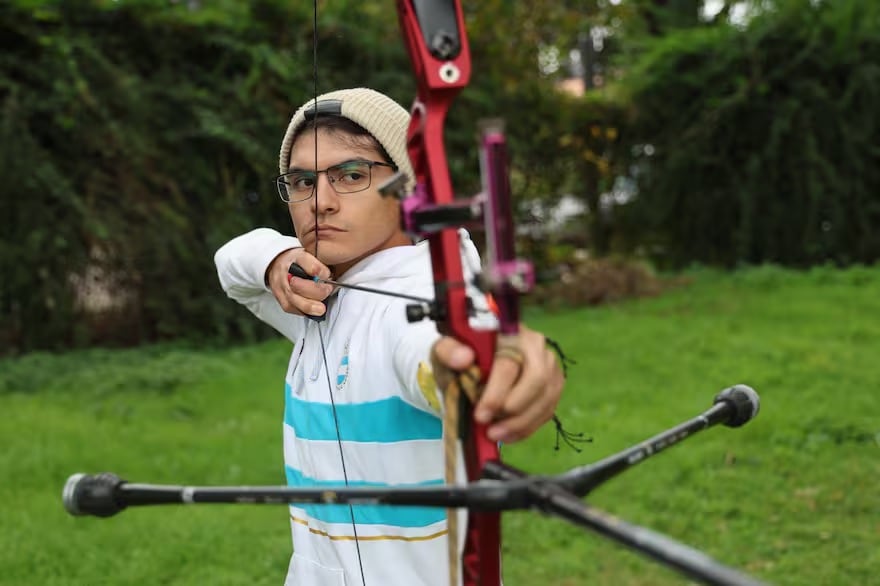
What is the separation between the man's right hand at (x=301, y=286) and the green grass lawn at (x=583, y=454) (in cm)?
76

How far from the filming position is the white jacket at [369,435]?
4.68 feet

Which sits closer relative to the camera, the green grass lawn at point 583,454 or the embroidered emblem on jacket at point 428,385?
the embroidered emblem on jacket at point 428,385

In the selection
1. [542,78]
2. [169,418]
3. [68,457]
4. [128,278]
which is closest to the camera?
[68,457]

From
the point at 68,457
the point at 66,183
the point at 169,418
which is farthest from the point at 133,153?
the point at 68,457

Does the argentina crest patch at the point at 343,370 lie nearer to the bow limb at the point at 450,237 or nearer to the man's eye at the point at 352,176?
the man's eye at the point at 352,176

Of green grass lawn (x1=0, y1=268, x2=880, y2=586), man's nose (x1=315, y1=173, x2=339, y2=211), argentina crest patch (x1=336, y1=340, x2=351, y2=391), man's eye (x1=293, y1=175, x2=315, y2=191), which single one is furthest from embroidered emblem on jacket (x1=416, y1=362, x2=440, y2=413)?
green grass lawn (x1=0, y1=268, x2=880, y2=586)

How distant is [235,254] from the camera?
1.83 m

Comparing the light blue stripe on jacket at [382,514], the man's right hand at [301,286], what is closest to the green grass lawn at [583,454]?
the light blue stripe on jacket at [382,514]

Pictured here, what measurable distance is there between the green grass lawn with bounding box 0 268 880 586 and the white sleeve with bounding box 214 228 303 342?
69 cm

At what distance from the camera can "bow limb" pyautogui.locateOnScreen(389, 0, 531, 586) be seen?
1015mm

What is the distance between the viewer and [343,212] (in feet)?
5.12

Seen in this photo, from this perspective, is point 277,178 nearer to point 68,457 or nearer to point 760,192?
point 68,457

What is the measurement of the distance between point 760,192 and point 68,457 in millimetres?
8439

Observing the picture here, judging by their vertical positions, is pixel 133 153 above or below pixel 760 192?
above
